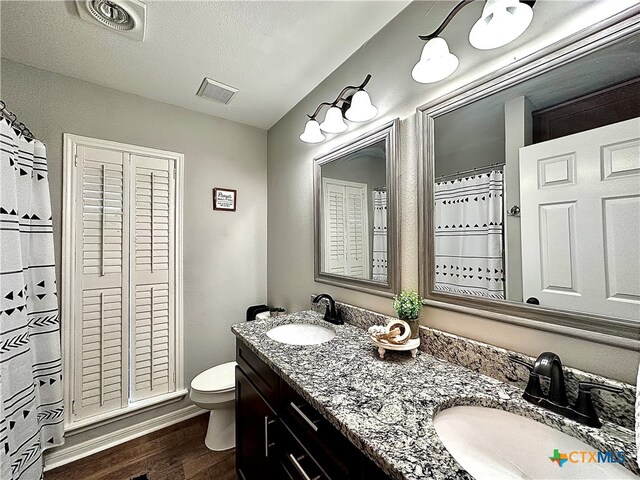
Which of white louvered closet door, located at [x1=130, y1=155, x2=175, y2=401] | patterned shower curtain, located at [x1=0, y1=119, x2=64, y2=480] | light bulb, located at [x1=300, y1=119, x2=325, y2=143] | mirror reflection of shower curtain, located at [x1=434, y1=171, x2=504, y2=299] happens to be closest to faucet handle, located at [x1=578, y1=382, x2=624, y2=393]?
mirror reflection of shower curtain, located at [x1=434, y1=171, x2=504, y2=299]

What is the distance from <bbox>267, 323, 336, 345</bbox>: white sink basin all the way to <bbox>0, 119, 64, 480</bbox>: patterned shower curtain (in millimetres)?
1148

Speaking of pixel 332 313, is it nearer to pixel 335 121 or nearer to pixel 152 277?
pixel 335 121

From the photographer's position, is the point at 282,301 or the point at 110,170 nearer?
the point at 110,170

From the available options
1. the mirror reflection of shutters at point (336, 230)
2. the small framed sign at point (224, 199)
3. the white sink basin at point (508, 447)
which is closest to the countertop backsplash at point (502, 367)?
the white sink basin at point (508, 447)

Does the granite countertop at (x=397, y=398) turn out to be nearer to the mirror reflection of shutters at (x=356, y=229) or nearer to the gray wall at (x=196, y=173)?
the mirror reflection of shutters at (x=356, y=229)

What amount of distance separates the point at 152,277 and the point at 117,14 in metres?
1.57

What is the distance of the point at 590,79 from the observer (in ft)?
2.46

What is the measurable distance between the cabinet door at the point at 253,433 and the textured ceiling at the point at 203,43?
176 cm

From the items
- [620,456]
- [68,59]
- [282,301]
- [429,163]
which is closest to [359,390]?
[620,456]

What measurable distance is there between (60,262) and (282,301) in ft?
4.93

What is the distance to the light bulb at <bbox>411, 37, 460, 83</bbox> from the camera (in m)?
0.98

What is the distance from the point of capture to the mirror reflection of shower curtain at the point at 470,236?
3.12 feet

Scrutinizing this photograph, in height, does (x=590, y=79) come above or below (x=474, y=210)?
above

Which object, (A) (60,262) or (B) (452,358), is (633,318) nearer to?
(B) (452,358)
